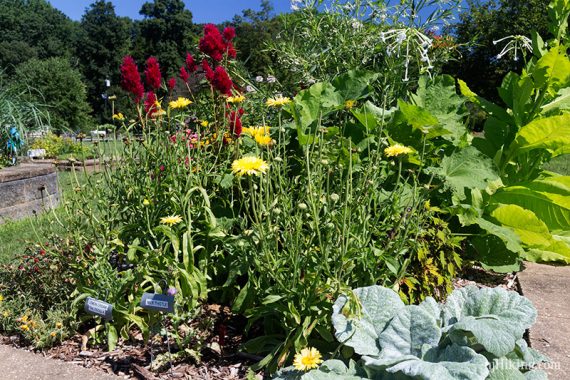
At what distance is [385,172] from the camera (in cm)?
298

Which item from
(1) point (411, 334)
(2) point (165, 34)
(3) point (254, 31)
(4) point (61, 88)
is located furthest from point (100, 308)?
(2) point (165, 34)

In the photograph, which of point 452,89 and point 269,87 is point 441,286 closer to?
point 452,89

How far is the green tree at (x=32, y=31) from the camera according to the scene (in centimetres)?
5316

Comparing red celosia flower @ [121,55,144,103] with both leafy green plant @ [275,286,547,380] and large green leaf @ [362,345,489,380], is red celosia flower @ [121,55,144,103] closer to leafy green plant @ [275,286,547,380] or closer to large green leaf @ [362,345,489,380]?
leafy green plant @ [275,286,547,380]

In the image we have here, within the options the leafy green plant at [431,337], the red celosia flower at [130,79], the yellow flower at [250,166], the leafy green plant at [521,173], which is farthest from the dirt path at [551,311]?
the red celosia flower at [130,79]

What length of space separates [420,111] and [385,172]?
0.41m

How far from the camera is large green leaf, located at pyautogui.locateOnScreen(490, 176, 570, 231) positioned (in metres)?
3.37

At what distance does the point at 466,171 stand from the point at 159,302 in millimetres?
1963

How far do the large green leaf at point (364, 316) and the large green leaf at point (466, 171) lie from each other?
1.27 metres

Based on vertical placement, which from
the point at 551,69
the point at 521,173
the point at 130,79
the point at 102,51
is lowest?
the point at 521,173

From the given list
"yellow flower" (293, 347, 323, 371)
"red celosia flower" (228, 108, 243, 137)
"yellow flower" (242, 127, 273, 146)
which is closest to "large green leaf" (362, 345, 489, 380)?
"yellow flower" (293, 347, 323, 371)

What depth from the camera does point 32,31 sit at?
60.8 meters

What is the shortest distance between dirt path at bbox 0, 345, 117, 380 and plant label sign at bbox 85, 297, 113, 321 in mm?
236

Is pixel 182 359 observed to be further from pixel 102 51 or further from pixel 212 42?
pixel 102 51
